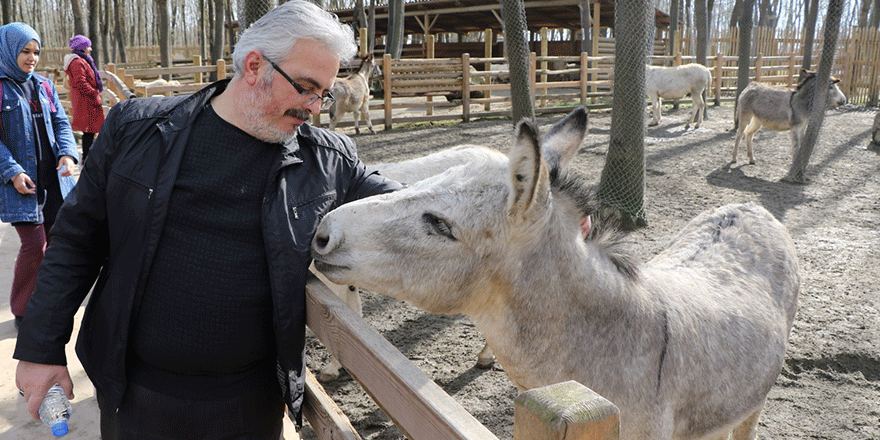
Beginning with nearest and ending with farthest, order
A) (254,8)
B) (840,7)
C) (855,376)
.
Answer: (855,376), (254,8), (840,7)

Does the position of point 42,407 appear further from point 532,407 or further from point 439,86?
point 439,86

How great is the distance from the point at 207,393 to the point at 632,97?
6089 mm

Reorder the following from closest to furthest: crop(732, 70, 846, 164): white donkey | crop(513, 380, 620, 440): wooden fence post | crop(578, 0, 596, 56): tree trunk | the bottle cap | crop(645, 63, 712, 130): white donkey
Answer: crop(513, 380, 620, 440): wooden fence post
the bottle cap
crop(732, 70, 846, 164): white donkey
crop(645, 63, 712, 130): white donkey
crop(578, 0, 596, 56): tree trunk

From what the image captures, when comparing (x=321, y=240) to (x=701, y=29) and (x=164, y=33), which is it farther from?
(x=164, y=33)

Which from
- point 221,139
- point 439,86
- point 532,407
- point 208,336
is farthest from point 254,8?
point 439,86

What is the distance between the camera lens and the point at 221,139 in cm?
194

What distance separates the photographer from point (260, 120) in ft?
6.28

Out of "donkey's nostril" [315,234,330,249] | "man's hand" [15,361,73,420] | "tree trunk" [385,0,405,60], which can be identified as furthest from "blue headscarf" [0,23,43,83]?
"tree trunk" [385,0,405,60]

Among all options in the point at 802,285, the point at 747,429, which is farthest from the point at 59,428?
the point at 802,285

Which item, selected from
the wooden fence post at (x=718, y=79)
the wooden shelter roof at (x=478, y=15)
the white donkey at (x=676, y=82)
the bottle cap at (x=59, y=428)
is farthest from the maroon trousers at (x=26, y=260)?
the wooden shelter roof at (x=478, y=15)

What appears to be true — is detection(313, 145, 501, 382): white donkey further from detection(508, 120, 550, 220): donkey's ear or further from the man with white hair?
detection(508, 120, 550, 220): donkey's ear

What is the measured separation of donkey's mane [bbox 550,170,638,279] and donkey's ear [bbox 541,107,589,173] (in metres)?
0.05

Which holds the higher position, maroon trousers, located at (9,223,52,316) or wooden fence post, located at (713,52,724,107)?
wooden fence post, located at (713,52,724,107)

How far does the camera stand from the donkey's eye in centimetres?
175
